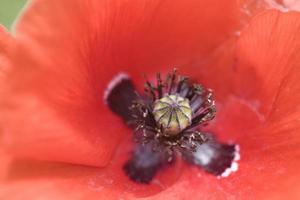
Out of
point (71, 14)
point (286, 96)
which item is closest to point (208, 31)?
point (286, 96)

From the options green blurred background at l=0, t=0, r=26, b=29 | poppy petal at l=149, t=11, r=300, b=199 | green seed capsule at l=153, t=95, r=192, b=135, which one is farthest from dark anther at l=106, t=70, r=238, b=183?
green blurred background at l=0, t=0, r=26, b=29

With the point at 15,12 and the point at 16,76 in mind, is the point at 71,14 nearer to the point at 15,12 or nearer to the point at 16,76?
the point at 16,76

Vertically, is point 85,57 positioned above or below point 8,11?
below

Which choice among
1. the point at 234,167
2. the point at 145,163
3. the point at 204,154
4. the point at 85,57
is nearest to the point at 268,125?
the point at 234,167

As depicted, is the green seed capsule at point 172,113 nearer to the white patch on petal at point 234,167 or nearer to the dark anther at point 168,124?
the dark anther at point 168,124

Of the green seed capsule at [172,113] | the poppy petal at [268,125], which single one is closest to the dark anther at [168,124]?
the green seed capsule at [172,113]

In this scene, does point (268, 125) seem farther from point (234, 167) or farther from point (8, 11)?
point (8, 11)

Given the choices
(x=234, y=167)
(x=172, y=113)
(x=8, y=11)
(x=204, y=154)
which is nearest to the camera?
(x=172, y=113)
